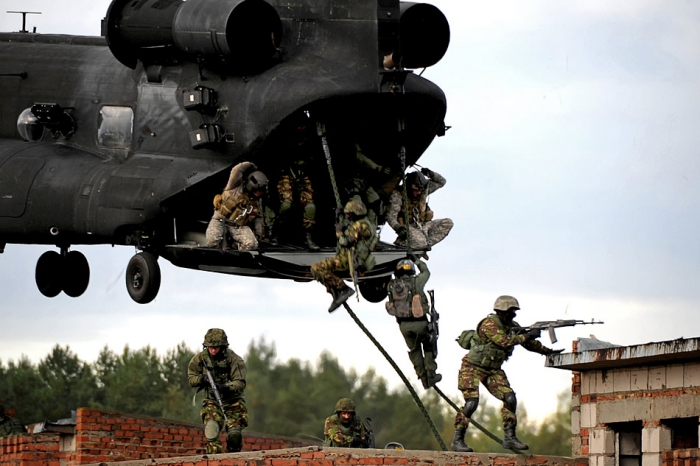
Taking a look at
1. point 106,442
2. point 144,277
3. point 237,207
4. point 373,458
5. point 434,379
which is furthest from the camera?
point 106,442

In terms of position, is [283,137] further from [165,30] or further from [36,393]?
[36,393]

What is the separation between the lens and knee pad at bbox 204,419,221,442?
2634 cm

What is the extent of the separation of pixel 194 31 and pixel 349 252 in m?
3.79

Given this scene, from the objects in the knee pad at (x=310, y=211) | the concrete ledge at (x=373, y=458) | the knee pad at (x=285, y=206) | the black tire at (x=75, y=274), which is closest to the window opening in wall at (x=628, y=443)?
the concrete ledge at (x=373, y=458)

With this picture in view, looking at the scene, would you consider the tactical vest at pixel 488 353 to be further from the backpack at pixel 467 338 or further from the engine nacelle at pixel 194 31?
the engine nacelle at pixel 194 31

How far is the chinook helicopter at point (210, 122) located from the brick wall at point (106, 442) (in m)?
2.03

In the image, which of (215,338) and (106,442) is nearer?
(215,338)

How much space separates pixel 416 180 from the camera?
94.9 ft

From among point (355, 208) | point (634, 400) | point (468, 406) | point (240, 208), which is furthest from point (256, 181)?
point (634, 400)

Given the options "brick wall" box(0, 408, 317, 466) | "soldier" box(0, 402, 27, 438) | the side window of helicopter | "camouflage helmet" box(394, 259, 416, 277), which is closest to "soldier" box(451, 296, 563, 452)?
"camouflage helmet" box(394, 259, 416, 277)

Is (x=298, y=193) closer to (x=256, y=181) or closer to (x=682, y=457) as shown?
(x=256, y=181)

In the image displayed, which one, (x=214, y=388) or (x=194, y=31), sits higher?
(x=194, y=31)

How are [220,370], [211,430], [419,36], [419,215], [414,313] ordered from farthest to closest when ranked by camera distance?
A: [419,215], [419,36], [220,370], [211,430], [414,313]

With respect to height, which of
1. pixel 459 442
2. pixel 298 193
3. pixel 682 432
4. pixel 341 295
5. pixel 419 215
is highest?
pixel 298 193
